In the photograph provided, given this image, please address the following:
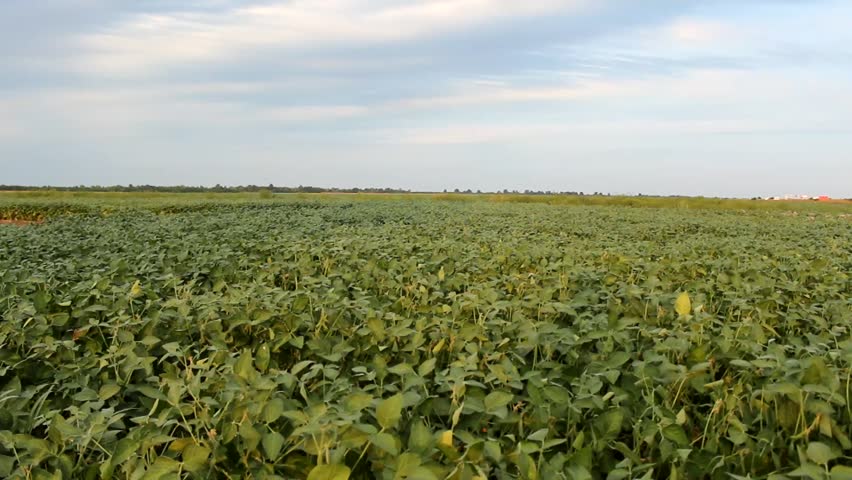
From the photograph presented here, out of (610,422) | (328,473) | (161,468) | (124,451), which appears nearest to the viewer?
(328,473)

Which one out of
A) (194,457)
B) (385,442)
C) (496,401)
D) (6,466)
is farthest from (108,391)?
(496,401)

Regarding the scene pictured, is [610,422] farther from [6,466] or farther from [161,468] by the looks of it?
[6,466]

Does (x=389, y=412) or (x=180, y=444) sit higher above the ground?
(x=389, y=412)

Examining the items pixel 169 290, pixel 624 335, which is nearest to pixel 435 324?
pixel 624 335

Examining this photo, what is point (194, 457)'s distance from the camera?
5.61 feet

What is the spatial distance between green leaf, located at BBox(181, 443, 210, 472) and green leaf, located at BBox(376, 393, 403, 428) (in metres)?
0.52

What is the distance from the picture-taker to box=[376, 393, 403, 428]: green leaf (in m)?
1.70

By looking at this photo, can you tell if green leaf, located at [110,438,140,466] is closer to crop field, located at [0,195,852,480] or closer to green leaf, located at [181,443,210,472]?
crop field, located at [0,195,852,480]

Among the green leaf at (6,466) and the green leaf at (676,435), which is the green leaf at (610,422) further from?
the green leaf at (6,466)

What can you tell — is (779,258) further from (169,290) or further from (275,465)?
(275,465)

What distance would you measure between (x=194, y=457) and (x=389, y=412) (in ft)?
1.92

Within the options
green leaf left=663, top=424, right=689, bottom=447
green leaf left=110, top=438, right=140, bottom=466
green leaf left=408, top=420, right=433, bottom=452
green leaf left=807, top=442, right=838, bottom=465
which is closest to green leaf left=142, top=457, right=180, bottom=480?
green leaf left=110, top=438, right=140, bottom=466

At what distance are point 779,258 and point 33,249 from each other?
33.1ft

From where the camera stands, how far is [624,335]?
283cm
